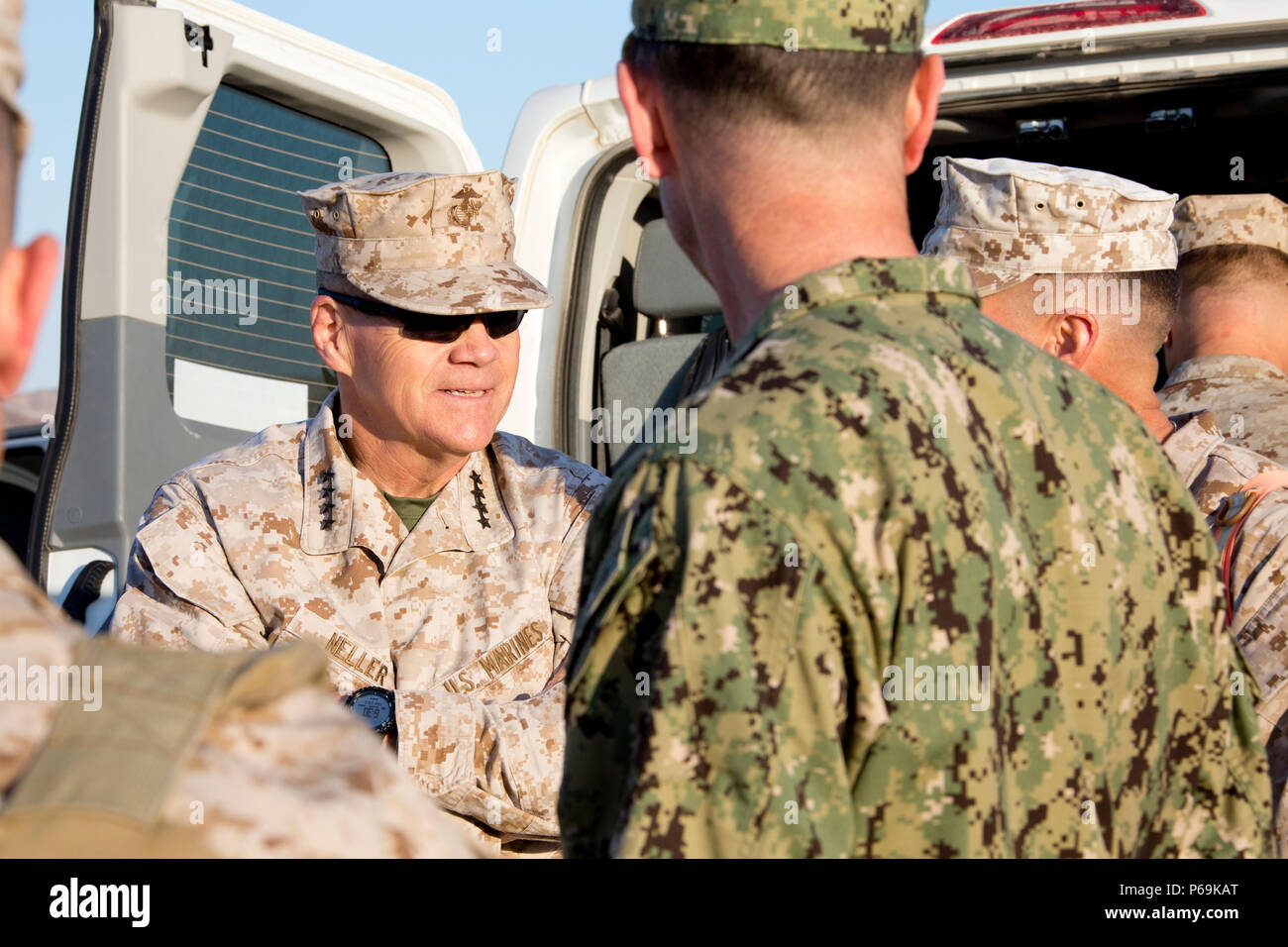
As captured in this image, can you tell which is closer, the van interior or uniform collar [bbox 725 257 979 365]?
uniform collar [bbox 725 257 979 365]

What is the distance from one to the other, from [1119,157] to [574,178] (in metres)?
1.54

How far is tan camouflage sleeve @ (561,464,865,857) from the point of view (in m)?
1.08

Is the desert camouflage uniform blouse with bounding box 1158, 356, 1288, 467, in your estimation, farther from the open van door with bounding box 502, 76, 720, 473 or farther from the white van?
the open van door with bounding box 502, 76, 720, 473

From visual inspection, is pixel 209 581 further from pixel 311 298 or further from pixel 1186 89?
pixel 1186 89

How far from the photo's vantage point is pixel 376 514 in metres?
2.68

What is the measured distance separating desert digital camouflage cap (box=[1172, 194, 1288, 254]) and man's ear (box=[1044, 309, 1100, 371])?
1.14 m

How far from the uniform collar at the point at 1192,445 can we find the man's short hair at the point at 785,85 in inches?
51.1

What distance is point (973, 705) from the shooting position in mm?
1134

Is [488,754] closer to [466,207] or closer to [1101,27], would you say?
[466,207]

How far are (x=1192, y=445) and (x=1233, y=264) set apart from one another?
117 cm

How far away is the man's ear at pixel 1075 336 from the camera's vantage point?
2428 millimetres

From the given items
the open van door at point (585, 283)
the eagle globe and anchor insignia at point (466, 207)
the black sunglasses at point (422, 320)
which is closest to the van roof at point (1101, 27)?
the open van door at point (585, 283)

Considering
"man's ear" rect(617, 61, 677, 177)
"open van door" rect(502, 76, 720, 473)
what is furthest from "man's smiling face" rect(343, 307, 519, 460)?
"man's ear" rect(617, 61, 677, 177)

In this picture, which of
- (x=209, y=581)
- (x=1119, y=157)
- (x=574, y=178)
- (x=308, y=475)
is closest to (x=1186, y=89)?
(x=1119, y=157)
